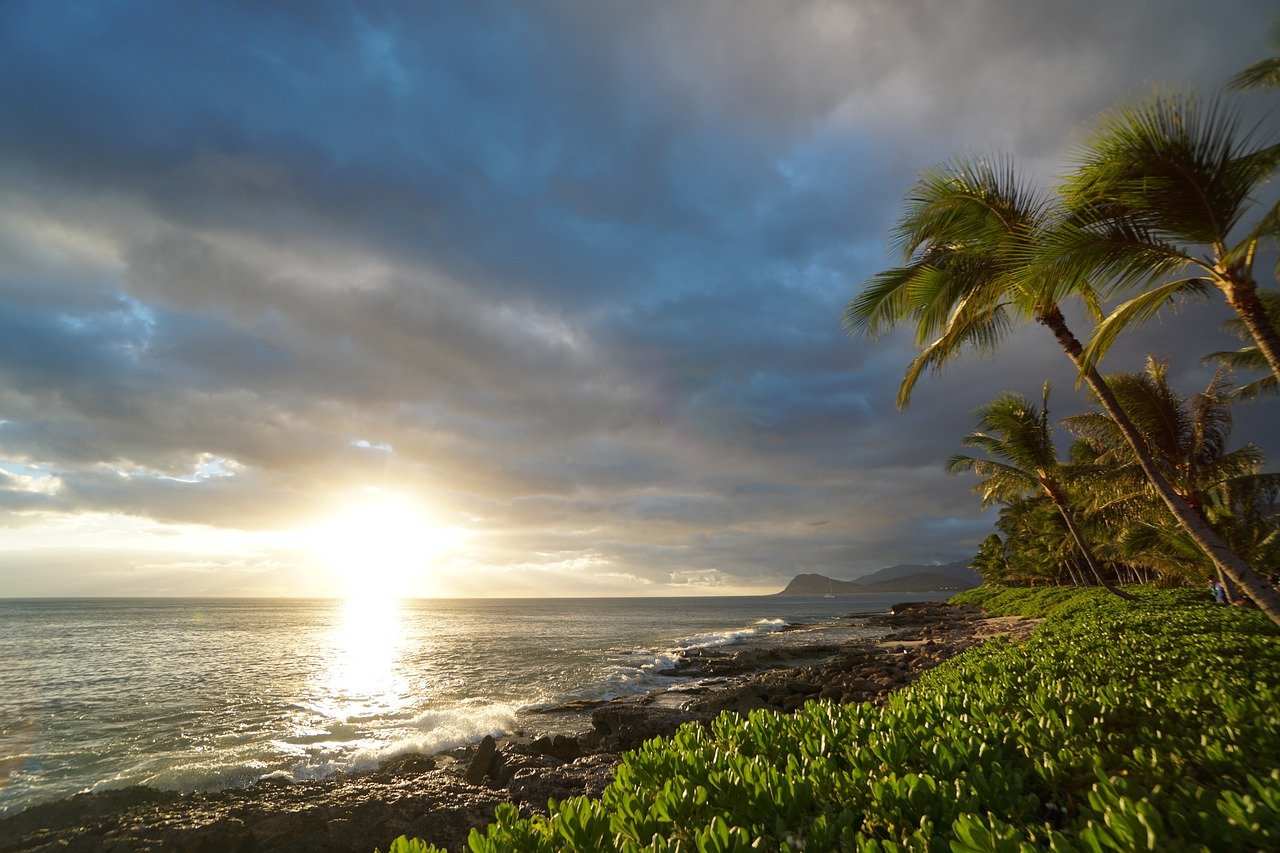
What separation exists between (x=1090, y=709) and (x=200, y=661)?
38689 millimetres

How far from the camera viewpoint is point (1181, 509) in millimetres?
7855

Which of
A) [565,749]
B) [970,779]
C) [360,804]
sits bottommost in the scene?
[565,749]

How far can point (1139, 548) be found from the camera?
24.3 m

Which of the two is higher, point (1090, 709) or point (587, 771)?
point (1090, 709)

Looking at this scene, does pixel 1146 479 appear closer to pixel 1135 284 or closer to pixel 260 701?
pixel 1135 284

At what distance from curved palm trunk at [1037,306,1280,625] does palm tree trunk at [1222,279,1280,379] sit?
152 centimetres

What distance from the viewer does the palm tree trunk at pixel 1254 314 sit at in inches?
242

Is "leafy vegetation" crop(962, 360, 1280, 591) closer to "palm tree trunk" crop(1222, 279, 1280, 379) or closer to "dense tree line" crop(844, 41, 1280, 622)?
"dense tree line" crop(844, 41, 1280, 622)

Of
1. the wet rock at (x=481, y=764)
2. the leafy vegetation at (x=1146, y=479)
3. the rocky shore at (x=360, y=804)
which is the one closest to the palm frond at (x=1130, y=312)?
the leafy vegetation at (x=1146, y=479)

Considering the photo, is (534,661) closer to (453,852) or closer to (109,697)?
(109,697)

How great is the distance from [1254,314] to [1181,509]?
9.87 feet

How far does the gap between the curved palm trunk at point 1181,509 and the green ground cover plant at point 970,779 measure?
2577mm

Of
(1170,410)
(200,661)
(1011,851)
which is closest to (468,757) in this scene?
(1011,851)

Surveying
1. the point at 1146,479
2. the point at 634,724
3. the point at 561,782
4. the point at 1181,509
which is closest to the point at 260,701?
the point at 634,724
